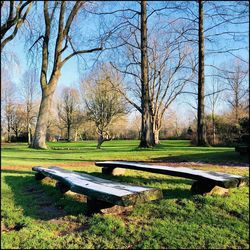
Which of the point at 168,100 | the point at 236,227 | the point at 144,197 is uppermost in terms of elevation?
the point at 168,100

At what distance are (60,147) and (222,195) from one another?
8.54m

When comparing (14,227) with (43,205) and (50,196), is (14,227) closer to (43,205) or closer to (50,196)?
(43,205)

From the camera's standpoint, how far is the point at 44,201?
173 inches

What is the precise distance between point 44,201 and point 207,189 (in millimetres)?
2473

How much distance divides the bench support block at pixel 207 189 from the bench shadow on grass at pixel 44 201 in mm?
1748

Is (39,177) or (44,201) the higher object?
(39,177)

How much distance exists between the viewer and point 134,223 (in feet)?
10.7

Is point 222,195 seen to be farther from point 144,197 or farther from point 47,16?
point 47,16

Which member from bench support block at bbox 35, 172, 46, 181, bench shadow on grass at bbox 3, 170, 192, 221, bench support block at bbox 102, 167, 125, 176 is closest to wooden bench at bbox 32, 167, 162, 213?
bench shadow on grass at bbox 3, 170, 192, 221

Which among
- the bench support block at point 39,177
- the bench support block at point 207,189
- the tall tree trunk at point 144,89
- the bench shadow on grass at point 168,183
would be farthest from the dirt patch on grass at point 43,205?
the tall tree trunk at point 144,89

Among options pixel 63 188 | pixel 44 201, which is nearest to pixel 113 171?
pixel 63 188

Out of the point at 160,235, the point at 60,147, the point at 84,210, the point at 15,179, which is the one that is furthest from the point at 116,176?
the point at 60,147

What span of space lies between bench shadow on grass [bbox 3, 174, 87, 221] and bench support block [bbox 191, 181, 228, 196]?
1748mm

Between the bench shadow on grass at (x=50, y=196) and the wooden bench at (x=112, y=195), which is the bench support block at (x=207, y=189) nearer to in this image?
the bench shadow on grass at (x=50, y=196)
